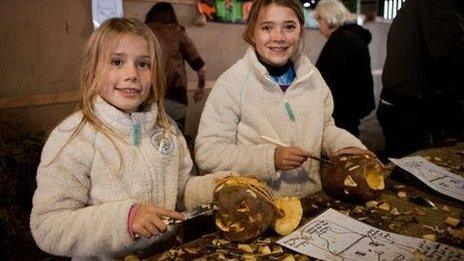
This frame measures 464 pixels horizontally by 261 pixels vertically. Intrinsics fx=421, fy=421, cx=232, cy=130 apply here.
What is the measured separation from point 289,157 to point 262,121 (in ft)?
1.16

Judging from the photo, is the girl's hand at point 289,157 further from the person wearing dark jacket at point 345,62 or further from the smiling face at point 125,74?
the person wearing dark jacket at point 345,62

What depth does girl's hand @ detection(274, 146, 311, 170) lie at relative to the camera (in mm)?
1792

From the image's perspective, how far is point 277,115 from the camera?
2.15 meters

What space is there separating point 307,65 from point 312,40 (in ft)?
17.9

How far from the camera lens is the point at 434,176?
200cm

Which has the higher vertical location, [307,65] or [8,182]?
[307,65]

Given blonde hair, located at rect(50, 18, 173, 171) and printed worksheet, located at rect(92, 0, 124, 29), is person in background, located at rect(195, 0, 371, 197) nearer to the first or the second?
blonde hair, located at rect(50, 18, 173, 171)

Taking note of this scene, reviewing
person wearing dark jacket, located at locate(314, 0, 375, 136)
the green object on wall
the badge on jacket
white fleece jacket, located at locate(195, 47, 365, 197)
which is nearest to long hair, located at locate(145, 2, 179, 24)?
person wearing dark jacket, located at locate(314, 0, 375, 136)

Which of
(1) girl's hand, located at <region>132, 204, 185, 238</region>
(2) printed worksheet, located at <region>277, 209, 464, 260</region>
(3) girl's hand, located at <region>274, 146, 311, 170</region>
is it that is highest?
(3) girl's hand, located at <region>274, 146, 311, 170</region>

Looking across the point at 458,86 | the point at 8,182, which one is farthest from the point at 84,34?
the point at 458,86

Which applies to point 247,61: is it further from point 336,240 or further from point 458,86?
point 458,86

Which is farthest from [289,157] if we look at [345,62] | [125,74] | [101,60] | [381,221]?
[345,62]

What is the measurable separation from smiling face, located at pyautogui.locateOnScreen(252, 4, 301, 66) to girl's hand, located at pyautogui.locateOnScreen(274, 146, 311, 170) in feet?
1.71

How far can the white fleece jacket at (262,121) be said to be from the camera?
2.10 meters
